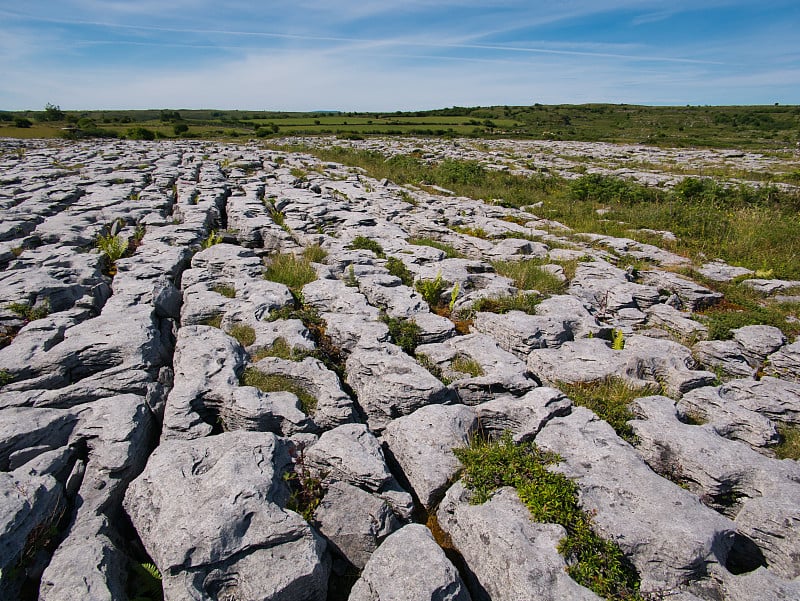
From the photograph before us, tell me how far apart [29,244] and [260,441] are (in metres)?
12.6

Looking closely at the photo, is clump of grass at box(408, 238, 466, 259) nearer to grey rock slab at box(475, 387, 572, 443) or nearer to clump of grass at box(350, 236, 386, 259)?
clump of grass at box(350, 236, 386, 259)

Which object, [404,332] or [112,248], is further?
[112,248]

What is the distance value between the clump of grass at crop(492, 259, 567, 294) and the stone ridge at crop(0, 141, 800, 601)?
476 mm

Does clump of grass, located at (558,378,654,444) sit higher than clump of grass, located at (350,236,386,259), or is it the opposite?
clump of grass, located at (350,236,386,259)

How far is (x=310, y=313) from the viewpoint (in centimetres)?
1014

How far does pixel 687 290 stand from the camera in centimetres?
1159

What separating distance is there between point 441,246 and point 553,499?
426 inches

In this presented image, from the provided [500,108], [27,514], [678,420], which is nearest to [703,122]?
[500,108]

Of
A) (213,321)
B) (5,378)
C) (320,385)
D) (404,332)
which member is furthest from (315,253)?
(5,378)

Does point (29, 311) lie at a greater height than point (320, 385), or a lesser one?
greater

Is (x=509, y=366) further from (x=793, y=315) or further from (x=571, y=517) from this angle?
(x=793, y=315)

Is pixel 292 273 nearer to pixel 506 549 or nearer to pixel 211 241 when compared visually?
pixel 211 241

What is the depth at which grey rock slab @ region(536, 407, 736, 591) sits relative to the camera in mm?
4520

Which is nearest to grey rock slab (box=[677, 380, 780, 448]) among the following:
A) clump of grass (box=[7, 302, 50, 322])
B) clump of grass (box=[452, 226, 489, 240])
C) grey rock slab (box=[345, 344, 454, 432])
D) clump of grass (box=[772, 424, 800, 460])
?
clump of grass (box=[772, 424, 800, 460])
